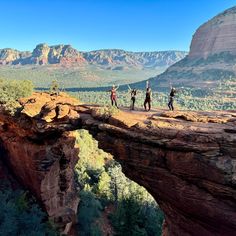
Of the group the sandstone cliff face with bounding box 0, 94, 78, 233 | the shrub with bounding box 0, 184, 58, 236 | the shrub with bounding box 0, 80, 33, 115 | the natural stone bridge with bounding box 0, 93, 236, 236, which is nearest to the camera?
the natural stone bridge with bounding box 0, 93, 236, 236

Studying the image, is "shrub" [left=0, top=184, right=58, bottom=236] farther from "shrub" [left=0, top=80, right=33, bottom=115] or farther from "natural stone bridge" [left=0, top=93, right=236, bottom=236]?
"shrub" [left=0, top=80, right=33, bottom=115]

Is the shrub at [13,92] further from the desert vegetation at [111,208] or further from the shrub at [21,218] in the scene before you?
the desert vegetation at [111,208]

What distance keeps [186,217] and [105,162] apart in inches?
2098

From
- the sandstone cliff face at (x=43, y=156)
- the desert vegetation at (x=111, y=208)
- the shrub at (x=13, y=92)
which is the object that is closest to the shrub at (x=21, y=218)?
the sandstone cliff face at (x=43, y=156)

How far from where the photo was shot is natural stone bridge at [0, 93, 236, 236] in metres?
21.7

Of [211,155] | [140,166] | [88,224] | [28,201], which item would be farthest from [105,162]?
[211,155]

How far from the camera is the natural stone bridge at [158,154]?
21.7 m

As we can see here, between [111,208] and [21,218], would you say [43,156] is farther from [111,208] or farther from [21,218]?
[111,208]

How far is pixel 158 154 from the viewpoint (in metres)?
24.6

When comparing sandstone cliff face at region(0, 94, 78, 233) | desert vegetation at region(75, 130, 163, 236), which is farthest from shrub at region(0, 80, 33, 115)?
desert vegetation at region(75, 130, 163, 236)

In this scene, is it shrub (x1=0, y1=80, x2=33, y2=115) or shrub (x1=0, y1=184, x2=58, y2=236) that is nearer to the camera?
shrub (x1=0, y1=184, x2=58, y2=236)

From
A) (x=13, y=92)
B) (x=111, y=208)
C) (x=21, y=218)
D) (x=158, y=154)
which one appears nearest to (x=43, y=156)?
(x=21, y=218)

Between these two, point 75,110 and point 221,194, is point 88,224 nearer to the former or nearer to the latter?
point 75,110

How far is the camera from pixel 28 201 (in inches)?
1502
